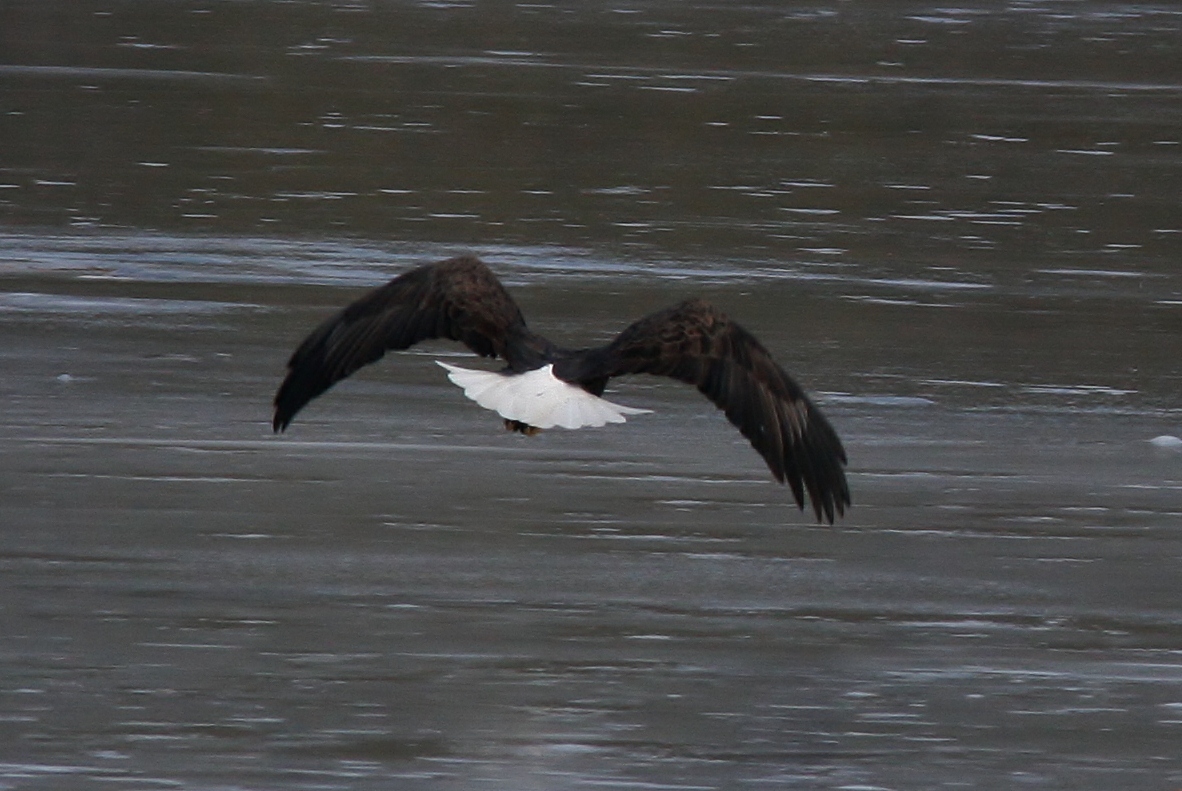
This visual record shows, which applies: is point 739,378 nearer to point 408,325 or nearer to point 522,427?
point 522,427

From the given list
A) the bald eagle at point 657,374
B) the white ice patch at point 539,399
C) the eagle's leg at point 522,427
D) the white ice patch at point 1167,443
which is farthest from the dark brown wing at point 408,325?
the white ice patch at point 1167,443

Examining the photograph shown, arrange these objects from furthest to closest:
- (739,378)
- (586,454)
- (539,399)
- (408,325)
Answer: (586,454) → (408,325) → (739,378) → (539,399)

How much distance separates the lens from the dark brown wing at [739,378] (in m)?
6.32

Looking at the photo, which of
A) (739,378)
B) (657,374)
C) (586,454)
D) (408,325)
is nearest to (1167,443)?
(586,454)

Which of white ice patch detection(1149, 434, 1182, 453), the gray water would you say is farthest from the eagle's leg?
white ice patch detection(1149, 434, 1182, 453)

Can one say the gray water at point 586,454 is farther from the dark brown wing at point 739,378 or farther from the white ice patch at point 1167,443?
the dark brown wing at point 739,378

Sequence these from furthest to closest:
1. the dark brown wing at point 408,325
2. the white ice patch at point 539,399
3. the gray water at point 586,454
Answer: the dark brown wing at point 408,325, the white ice patch at point 539,399, the gray water at point 586,454

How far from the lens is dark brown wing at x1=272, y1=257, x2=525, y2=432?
6715 millimetres

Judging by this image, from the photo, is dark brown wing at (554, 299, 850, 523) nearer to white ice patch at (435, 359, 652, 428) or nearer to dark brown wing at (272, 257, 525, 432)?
white ice patch at (435, 359, 652, 428)

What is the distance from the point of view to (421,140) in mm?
13617

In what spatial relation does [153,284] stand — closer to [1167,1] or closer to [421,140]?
[421,140]

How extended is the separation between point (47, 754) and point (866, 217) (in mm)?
7237

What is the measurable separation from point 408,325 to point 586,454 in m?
1.25

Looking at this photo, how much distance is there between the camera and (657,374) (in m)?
6.34
